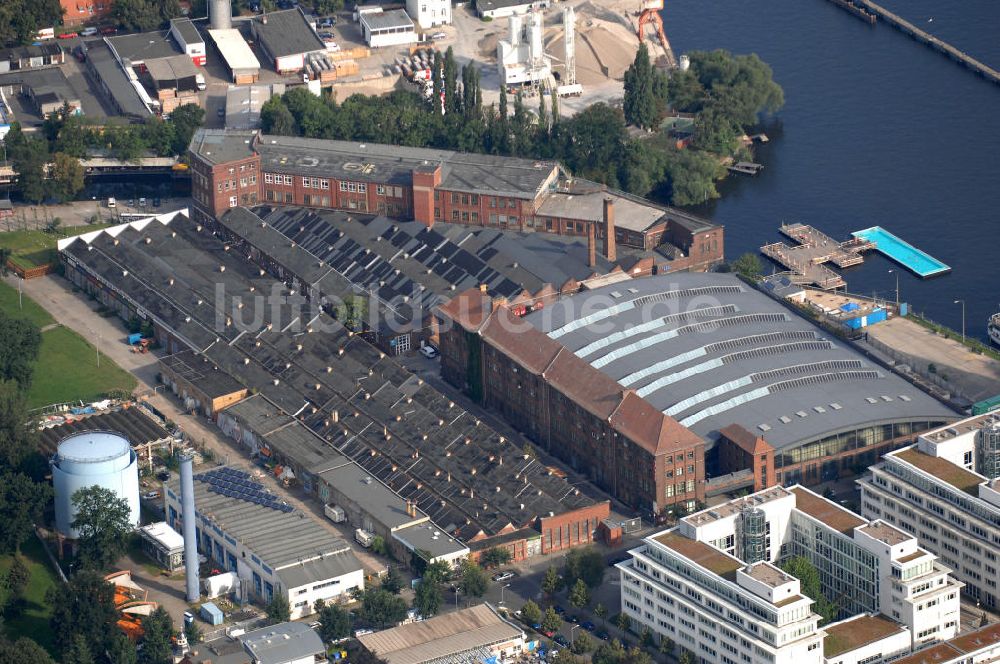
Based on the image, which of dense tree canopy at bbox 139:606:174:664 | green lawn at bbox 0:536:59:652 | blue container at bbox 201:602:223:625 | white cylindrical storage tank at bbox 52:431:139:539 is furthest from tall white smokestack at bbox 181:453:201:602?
green lawn at bbox 0:536:59:652

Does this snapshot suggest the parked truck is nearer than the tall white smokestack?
No

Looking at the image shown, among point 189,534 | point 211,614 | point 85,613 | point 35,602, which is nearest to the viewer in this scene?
point 85,613

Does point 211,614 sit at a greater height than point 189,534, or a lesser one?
lesser

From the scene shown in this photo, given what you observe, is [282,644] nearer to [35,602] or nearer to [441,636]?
[441,636]

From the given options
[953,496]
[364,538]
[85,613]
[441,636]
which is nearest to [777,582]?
[953,496]

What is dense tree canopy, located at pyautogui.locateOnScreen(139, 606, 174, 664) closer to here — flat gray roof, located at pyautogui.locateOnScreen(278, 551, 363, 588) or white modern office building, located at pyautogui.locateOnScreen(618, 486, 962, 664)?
flat gray roof, located at pyautogui.locateOnScreen(278, 551, 363, 588)

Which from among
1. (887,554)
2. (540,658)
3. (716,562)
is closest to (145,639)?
(540,658)

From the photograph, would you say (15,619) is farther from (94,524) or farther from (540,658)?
(540,658)
